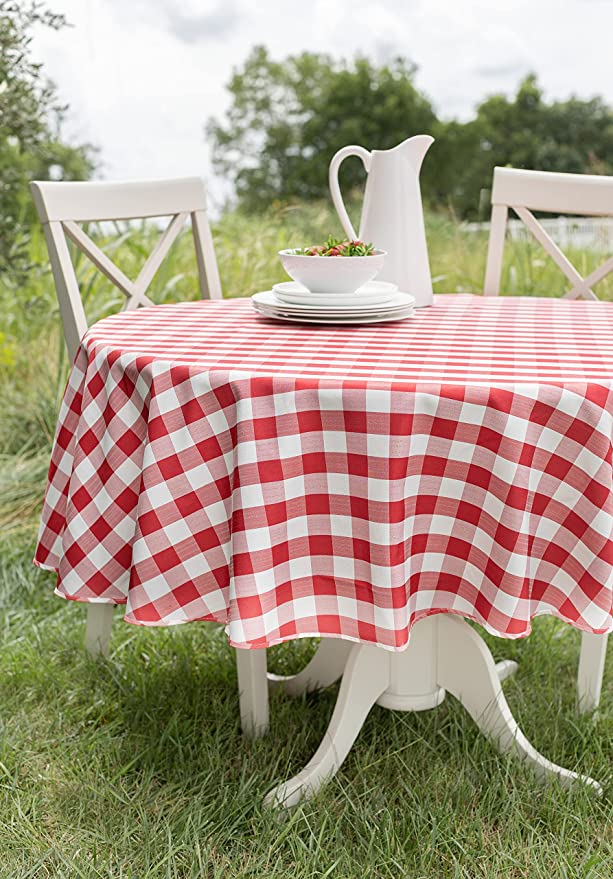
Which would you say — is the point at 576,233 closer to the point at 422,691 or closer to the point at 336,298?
the point at 336,298

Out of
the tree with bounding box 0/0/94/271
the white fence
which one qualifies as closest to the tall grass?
the white fence

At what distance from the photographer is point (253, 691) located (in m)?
1.63

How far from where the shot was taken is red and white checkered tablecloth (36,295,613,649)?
3.67ft

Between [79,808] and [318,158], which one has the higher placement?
[79,808]

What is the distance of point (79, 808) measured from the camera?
1510mm

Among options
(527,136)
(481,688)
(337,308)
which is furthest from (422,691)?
(527,136)

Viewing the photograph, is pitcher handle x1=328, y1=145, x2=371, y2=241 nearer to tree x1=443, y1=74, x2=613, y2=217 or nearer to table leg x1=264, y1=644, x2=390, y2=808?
table leg x1=264, y1=644, x2=390, y2=808

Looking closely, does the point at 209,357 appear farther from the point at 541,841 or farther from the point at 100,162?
the point at 100,162

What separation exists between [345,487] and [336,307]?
45cm

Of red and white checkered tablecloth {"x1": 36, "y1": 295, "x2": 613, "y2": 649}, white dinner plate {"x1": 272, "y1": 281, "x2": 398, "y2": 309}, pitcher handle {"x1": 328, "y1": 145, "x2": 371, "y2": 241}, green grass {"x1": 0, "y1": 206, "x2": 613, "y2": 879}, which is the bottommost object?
green grass {"x1": 0, "y1": 206, "x2": 613, "y2": 879}

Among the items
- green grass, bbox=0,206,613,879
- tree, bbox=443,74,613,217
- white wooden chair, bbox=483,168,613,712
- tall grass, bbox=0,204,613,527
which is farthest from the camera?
tree, bbox=443,74,613,217

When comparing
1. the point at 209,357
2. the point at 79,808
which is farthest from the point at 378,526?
the point at 79,808

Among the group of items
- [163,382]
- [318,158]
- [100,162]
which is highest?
[163,382]

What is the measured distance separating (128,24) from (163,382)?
25.8 meters
